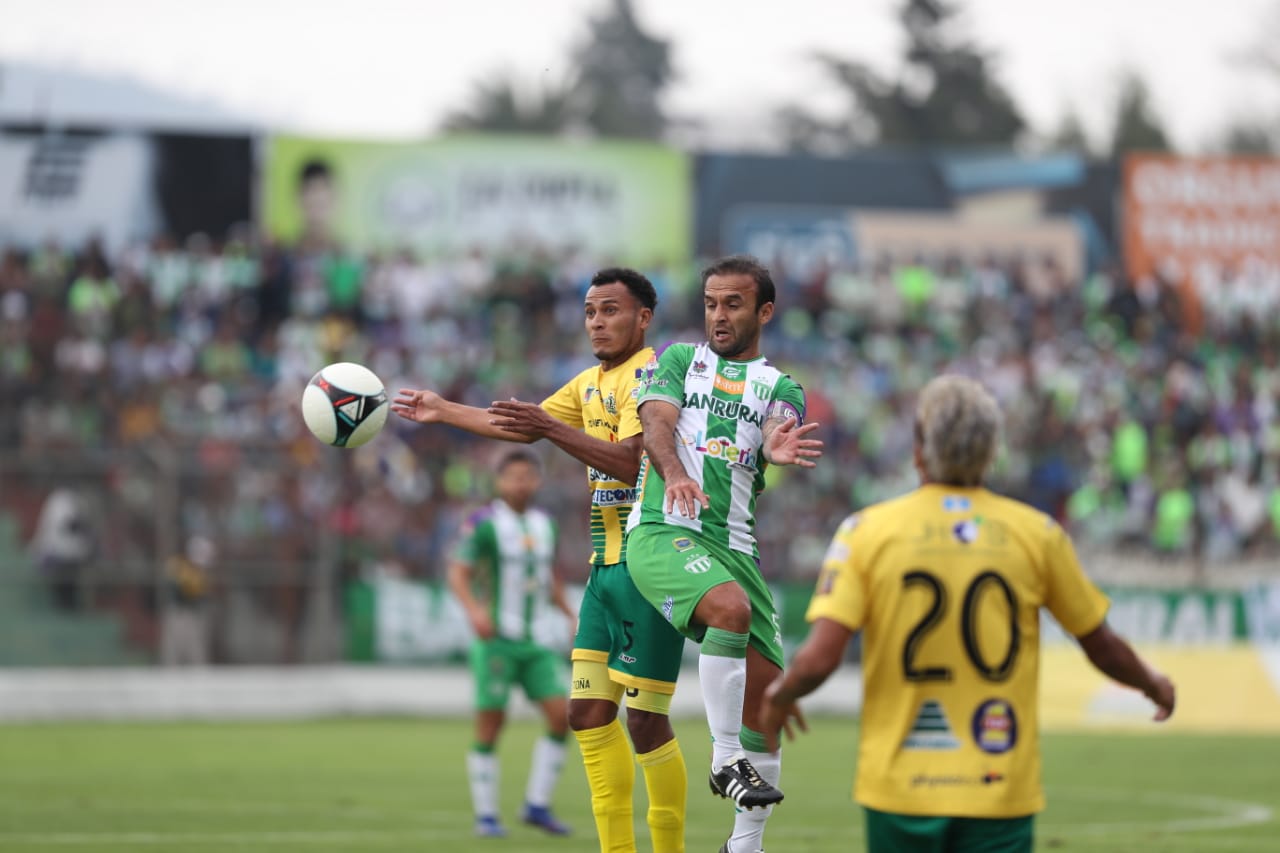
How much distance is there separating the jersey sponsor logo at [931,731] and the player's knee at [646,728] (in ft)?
8.73

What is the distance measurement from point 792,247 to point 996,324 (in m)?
4.75

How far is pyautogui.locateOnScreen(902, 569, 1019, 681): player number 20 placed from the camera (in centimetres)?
529

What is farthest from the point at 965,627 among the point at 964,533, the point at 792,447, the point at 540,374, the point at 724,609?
the point at 540,374

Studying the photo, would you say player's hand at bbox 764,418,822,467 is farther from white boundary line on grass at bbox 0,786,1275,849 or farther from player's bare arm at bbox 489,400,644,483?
white boundary line on grass at bbox 0,786,1275,849

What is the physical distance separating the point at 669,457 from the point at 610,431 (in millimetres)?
839

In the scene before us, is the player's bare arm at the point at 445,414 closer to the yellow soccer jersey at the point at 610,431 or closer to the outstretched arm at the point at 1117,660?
the yellow soccer jersey at the point at 610,431

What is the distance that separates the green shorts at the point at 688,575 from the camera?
7.54 m

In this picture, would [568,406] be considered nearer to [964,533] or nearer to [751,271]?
[751,271]

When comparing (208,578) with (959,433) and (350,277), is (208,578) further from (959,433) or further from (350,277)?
(959,433)

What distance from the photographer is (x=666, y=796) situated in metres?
7.83

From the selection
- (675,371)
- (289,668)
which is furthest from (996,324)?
(675,371)

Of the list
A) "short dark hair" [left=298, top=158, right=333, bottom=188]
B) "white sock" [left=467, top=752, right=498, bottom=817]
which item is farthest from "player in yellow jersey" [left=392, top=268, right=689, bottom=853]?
"short dark hair" [left=298, top=158, right=333, bottom=188]

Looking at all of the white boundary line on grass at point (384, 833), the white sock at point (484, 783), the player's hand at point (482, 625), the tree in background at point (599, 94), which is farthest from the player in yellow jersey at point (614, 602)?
the tree in background at point (599, 94)

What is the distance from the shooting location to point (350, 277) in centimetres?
3145
